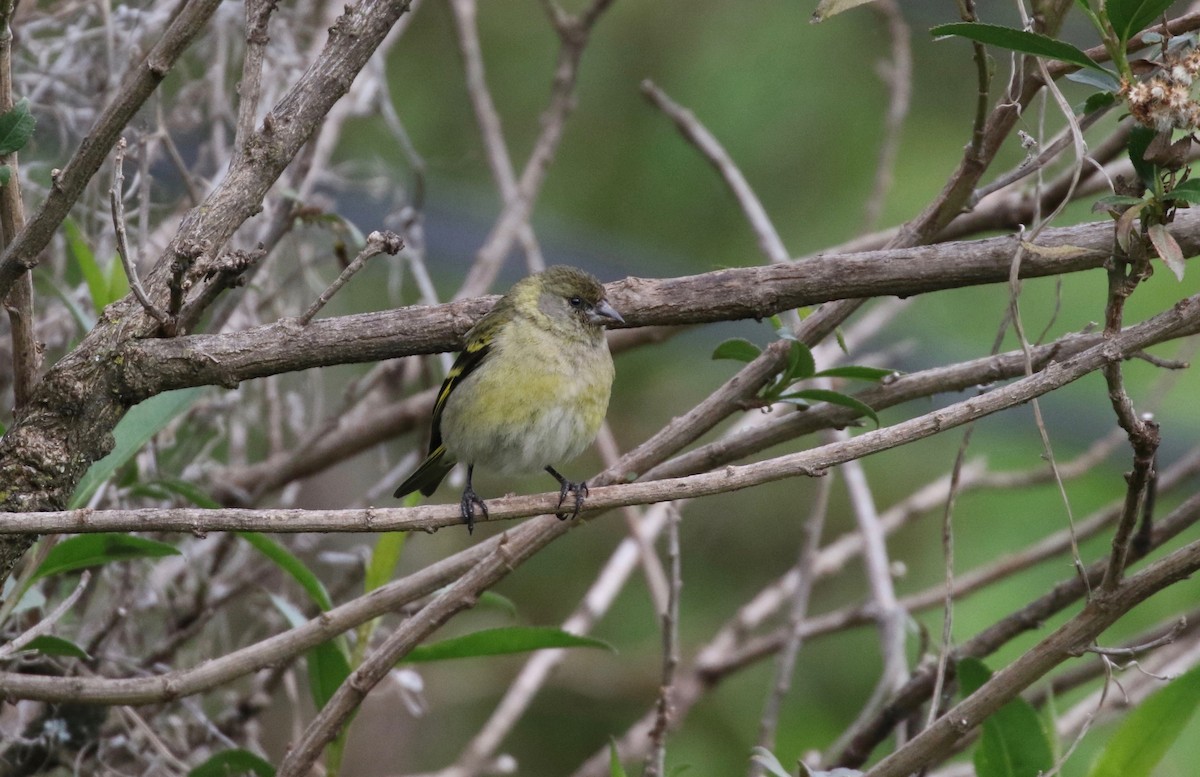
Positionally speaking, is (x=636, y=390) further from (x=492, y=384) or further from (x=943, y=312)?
(x=492, y=384)

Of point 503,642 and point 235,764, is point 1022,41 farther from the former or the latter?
point 235,764

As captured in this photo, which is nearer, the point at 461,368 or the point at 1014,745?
the point at 1014,745

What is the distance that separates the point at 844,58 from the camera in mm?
9336

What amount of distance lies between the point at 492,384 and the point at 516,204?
106 cm

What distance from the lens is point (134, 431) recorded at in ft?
9.87

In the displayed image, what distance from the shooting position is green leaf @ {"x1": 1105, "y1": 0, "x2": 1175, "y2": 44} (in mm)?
2059

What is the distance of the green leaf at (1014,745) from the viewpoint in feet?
8.48

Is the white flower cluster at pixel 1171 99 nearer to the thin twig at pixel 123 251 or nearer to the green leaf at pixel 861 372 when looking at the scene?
the green leaf at pixel 861 372

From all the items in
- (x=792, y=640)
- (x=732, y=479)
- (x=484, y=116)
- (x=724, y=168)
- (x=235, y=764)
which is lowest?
(x=235, y=764)

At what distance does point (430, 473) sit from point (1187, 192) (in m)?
2.50

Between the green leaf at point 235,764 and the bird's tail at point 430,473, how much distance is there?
1.06m

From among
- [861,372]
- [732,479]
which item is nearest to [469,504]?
[861,372]

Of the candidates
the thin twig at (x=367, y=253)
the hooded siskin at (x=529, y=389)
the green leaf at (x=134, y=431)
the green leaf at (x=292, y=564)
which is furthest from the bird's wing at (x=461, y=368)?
the thin twig at (x=367, y=253)

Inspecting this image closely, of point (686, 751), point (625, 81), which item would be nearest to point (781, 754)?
point (686, 751)
